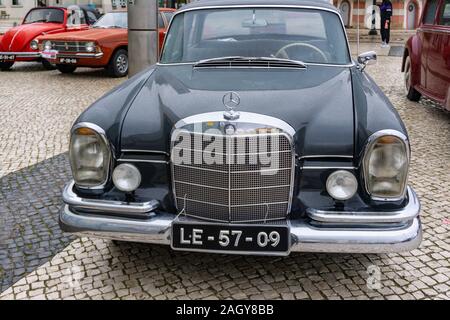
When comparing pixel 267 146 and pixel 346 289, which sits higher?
pixel 267 146

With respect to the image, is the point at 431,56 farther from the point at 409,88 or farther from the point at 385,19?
the point at 385,19

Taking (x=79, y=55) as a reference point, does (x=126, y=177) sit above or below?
below

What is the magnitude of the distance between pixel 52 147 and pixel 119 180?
11.4 ft

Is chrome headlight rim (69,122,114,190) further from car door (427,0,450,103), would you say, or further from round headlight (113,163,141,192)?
car door (427,0,450,103)

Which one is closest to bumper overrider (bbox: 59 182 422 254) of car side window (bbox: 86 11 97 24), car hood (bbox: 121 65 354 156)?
car hood (bbox: 121 65 354 156)

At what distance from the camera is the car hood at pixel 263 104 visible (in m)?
2.86

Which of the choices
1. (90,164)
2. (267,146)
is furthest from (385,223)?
(90,164)

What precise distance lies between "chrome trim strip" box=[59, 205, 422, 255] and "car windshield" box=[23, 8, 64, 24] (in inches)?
452

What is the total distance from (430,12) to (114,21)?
285 inches

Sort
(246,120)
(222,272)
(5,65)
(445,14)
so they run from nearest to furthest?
1. (246,120)
2. (222,272)
3. (445,14)
4. (5,65)

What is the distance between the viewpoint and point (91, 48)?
11.0 meters

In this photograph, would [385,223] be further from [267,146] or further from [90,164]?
[90,164]

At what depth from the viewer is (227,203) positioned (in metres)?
2.90

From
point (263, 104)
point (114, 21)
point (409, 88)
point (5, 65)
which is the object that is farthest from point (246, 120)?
point (5, 65)
